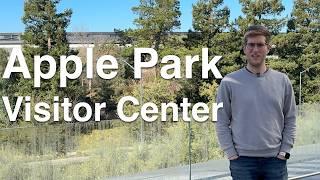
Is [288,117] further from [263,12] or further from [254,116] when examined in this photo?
[263,12]

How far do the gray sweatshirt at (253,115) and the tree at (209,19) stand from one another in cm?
1762

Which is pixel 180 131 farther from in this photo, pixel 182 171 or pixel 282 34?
pixel 282 34

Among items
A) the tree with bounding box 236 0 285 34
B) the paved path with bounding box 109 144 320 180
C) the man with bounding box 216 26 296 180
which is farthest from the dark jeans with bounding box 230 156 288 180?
the tree with bounding box 236 0 285 34

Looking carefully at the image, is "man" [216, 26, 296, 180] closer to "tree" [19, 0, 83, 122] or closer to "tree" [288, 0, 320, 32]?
"tree" [19, 0, 83, 122]

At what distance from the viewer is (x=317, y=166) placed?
468 cm

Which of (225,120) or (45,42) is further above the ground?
(45,42)

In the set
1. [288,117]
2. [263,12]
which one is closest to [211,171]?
[288,117]

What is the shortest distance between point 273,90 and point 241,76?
111 millimetres

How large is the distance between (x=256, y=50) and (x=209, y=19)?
60.2 ft

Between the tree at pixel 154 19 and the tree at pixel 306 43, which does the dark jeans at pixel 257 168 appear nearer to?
the tree at pixel 154 19

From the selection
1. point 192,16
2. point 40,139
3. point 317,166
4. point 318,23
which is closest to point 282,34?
point 318,23

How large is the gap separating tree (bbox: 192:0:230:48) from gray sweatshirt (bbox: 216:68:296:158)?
17.6 metres

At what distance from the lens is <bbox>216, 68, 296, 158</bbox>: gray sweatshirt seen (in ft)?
5.91

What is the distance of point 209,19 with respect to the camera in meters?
19.9
